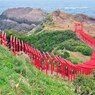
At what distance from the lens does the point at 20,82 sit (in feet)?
55.3

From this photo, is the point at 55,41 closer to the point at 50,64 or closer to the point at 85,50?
the point at 85,50

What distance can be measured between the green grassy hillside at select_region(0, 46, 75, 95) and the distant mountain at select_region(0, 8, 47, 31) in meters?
77.9

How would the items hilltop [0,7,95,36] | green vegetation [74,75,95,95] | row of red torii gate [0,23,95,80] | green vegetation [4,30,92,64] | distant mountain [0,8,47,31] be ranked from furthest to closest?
distant mountain [0,8,47,31]
hilltop [0,7,95,36]
green vegetation [4,30,92,64]
row of red torii gate [0,23,95,80]
green vegetation [74,75,95,95]

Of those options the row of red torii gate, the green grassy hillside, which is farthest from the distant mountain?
the green grassy hillside

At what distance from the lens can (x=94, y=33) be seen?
205 ft

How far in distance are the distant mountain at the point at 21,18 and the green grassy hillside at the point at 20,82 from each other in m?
77.9

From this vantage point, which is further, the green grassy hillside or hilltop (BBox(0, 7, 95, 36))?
hilltop (BBox(0, 7, 95, 36))

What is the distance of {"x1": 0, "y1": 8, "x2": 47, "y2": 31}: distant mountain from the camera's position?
102812mm

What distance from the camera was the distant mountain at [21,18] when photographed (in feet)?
337

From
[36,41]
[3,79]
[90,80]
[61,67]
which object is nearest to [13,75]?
[3,79]

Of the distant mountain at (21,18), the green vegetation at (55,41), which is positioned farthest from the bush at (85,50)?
the distant mountain at (21,18)

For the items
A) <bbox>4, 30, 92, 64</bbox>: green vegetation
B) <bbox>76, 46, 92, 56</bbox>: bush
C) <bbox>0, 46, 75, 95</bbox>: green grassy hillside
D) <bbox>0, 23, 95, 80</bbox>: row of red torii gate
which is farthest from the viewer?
<bbox>4, 30, 92, 64</bbox>: green vegetation

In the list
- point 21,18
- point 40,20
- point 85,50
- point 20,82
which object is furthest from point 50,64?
point 21,18

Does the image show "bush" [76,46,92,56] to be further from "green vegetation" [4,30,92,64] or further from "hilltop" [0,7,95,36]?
"hilltop" [0,7,95,36]
